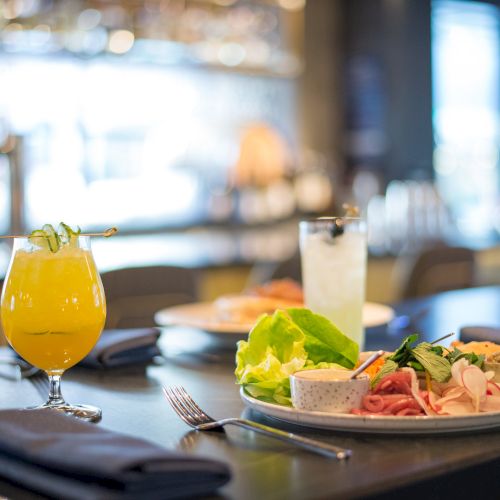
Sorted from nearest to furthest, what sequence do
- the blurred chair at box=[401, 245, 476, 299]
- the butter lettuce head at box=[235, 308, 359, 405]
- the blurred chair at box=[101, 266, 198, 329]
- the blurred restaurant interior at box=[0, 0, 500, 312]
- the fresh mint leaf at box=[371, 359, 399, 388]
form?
the fresh mint leaf at box=[371, 359, 399, 388] < the butter lettuce head at box=[235, 308, 359, 405] < the blurred chair at box=[101, 266, 198, 329] < the blurred chair at box=[401, 245, 476, 299] < the blurred restaurant interior at box=[0, 0, 500, 312]

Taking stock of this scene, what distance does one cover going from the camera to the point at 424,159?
18.8 ft

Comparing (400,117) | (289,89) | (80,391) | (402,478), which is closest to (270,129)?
(289,89)

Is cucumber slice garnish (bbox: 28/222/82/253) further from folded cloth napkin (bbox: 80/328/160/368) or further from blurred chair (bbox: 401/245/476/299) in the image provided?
blurred chair (bbox: 401/245/476/299)

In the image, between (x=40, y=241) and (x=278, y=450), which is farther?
(x=40, y=241)

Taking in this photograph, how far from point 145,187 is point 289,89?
48.5 inches

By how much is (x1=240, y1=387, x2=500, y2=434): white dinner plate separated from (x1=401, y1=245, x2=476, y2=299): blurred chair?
2181 millimetres

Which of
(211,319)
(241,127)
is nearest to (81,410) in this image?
(211,319)

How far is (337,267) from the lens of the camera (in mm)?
1539

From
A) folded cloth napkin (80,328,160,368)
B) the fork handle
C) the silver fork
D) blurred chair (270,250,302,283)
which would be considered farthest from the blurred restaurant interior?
the fork handle

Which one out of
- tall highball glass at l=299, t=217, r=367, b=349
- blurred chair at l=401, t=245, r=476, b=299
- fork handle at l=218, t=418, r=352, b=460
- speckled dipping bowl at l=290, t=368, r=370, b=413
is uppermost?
tall highball glass at l=299, t=217, r=367, b=349

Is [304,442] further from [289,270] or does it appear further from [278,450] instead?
[289,270]

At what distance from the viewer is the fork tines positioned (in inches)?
40.3

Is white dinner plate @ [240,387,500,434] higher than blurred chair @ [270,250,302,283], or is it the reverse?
white dinner plate @ [240,387,500,434]

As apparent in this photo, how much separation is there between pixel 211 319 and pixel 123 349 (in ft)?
1.38
